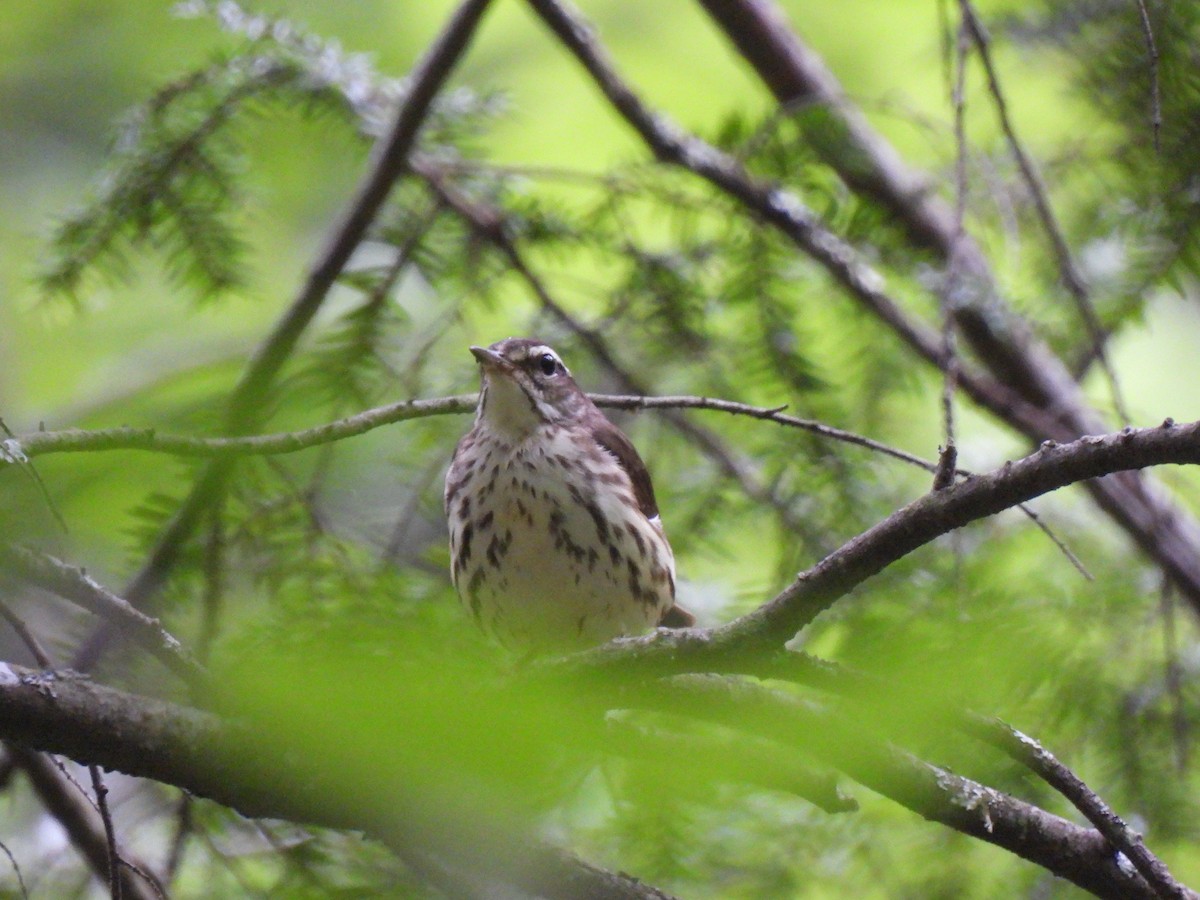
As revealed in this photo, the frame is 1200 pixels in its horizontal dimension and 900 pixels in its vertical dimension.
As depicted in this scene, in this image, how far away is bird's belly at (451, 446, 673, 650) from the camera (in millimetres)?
3137

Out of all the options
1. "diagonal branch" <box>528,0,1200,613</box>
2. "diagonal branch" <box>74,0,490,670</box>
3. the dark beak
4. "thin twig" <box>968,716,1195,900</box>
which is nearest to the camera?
"thin twig" <box>968,716,1195,900</box>

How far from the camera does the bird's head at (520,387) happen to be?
130 inches

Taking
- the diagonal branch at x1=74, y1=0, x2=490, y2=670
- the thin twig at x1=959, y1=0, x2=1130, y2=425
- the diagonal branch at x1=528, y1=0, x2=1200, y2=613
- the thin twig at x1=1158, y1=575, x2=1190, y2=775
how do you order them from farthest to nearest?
the diagonal branch at x1=528, y1=0, x2=1200, y2=613
the diagonal branch at x1=74, y1=0, x2=490, y2=670
the thin twig at x1=1158, y1=575, x2=1190, y2=775
the thin twig at x1=959, y1=0, x2=1130, y2=425

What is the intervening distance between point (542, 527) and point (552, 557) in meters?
0.08

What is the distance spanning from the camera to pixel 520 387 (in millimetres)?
3324

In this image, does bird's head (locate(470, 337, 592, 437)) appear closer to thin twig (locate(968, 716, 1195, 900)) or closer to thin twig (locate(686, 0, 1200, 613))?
thin twig (locate(686, 0, 1200, 613))

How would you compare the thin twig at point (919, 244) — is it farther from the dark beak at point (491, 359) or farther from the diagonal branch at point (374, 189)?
the dark beak at point (491, 359)

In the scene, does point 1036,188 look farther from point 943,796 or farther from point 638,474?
point 638,474

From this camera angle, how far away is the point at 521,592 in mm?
3145

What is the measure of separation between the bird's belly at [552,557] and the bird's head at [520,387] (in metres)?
0.15

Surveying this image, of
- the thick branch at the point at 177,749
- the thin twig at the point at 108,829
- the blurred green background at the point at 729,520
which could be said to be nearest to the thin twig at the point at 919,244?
the blurred green background at the point at 729,520

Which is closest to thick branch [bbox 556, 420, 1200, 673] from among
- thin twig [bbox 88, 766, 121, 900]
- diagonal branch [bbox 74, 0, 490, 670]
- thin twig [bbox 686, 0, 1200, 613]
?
thin twig [bbox 88, 766, 121, 900]

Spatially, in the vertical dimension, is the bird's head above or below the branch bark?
above

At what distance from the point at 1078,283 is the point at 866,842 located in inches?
55.0
